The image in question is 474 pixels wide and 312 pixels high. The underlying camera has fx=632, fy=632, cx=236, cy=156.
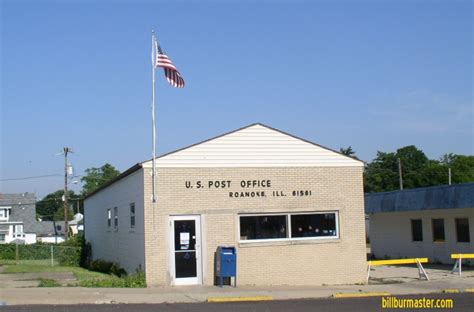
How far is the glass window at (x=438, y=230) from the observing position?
29.5m

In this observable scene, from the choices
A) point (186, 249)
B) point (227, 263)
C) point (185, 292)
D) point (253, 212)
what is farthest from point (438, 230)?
point (185, 292)

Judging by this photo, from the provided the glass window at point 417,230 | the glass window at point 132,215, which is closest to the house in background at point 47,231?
the glass window at point 417,230

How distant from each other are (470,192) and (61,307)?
18004 mm

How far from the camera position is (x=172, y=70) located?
64.0 feet

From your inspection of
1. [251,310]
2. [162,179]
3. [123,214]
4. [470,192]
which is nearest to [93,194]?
[123,214]

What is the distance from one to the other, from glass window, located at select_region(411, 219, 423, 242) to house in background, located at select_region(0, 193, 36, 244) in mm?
56708

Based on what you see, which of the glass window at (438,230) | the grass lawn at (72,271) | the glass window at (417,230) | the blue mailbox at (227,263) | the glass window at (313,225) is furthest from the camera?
the glass window at (417,230)

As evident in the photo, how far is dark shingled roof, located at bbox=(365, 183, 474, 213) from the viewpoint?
86.1 feet

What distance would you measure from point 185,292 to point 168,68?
6.79m

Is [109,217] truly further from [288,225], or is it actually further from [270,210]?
[288,225]

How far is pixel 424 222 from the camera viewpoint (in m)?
30.7

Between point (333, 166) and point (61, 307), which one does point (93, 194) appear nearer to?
point (333, 166)

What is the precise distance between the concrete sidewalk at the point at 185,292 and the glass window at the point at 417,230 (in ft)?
33.9

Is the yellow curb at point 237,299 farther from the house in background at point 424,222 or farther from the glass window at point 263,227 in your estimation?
the house in background at point 424,222
